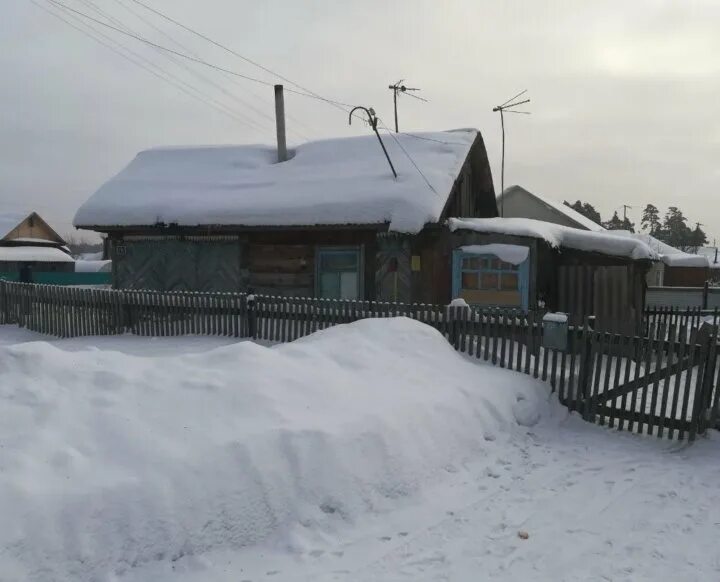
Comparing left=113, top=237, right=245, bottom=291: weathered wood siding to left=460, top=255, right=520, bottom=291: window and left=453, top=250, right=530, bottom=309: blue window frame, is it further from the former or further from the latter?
left=460, top=255, right=520, bottom=291: window

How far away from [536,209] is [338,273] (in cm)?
1980

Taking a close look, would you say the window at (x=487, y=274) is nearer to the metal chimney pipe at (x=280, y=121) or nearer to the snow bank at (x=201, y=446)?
the snow bank at (x=201, y=446)

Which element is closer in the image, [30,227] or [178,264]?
[178,264]

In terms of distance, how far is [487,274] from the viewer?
13289 millimetres

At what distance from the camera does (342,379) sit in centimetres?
583

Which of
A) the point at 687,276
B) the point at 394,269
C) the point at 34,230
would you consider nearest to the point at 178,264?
the point at 394,269

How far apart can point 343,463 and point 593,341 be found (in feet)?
13.4

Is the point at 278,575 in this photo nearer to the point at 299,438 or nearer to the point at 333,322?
the point at 299,438

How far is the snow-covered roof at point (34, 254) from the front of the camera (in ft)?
132

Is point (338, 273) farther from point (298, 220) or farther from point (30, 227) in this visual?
point (30, 227)

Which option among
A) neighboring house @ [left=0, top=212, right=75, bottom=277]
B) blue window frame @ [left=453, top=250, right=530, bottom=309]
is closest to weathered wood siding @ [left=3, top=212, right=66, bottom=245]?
neighboring house @ [left=0, top=212, right=75, bottom=277]

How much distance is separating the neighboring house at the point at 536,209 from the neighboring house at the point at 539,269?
52.5ft

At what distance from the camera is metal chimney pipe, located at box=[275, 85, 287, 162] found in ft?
60.4

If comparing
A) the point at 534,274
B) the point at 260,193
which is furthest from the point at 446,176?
the point at 260,193
